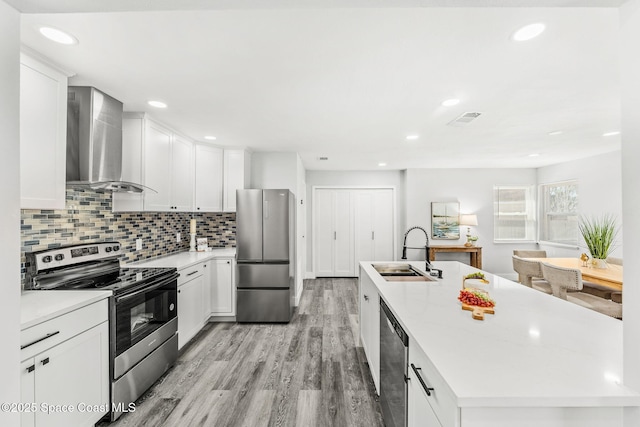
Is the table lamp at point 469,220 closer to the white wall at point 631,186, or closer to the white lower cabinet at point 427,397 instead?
the white lower cabinet at point 427,397

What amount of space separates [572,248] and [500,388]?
19.2ft

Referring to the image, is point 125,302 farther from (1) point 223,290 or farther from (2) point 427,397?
(2) point 427,397

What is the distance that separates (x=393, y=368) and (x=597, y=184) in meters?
5.28

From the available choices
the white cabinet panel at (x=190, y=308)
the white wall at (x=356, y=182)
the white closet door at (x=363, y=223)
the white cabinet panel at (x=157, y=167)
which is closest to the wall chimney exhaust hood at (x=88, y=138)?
the white cabinet panel at (x=157, y=167)

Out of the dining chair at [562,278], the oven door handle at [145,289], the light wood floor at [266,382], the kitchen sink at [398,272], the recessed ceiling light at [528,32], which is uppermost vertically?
the recessed ceiling light at [528,32]

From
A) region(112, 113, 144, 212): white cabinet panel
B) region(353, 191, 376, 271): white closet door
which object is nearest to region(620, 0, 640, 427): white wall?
region(112, 113, 144, 212): white cabinet panel

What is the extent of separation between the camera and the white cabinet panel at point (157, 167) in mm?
2827

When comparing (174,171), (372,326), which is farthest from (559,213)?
(174,171)

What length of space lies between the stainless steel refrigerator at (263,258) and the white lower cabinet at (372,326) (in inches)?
51.2

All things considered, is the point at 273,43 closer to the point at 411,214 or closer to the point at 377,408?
the point at 377,408

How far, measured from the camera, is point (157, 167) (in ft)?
9.85

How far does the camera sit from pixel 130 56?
1729mm

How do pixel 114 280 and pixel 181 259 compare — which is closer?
pixel 114 280

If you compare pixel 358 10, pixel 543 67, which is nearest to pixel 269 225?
pixel 358 10
